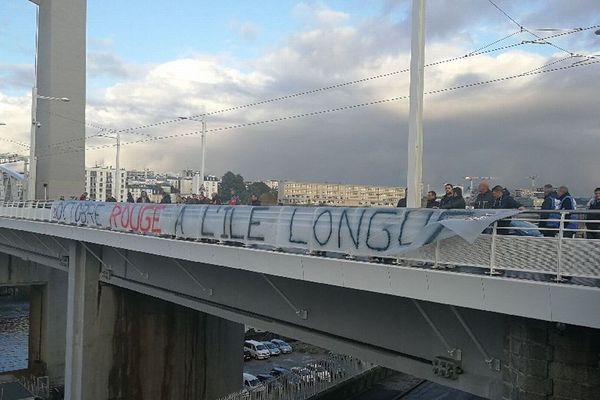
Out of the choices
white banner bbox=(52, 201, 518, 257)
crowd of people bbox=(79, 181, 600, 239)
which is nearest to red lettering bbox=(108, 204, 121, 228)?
white banner bbox=(52, 201, 518, 257)

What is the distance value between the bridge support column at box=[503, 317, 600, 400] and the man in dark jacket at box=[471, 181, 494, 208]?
256 cm

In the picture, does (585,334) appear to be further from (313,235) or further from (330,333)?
(330,333)

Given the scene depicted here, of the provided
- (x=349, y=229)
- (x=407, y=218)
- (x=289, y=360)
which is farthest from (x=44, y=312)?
(x=407, y=218)

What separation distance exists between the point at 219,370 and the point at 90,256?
7.48 metres

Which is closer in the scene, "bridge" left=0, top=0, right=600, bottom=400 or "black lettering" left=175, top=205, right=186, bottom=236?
"bridge" left=0, top=0, right=600, bottom=400

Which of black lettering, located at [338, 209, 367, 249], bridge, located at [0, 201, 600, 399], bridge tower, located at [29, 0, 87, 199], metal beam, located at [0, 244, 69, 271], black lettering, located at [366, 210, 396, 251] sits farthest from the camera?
bridge tower, located at [29, 0, 87, 199]

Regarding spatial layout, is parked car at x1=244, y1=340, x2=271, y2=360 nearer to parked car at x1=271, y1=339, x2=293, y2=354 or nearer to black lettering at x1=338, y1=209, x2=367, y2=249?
parked car at x1=271, y1=339, x2=293, y2=354

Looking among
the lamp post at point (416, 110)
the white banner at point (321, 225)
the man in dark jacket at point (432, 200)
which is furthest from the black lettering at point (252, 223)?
the man in dark jacket at point (432, 200)

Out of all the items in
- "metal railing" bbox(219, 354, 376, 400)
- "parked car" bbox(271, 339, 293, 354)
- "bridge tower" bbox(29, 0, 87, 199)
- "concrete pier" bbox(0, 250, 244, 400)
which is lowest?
"parked car" bbox(271, 339, 293, 354)

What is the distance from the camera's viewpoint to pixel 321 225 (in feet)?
32.5

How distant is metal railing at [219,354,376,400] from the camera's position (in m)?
24.2

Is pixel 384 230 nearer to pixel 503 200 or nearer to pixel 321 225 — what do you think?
pixel 321 225

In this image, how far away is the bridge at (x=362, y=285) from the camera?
6.79 m

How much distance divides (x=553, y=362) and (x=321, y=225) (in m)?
4.42
